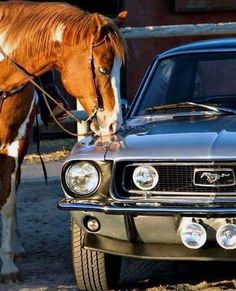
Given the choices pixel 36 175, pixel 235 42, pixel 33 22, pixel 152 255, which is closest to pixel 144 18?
pixel 36 175

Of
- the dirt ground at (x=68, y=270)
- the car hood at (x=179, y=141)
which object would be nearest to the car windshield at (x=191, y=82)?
the car hood at (x=179, y=141)

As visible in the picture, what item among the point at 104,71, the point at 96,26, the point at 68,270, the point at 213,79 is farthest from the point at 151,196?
the point at 213,79

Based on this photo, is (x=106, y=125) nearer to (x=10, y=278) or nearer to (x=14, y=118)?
(x=14, y=118)

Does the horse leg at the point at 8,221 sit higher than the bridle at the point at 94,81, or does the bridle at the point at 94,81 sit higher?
the bridle at the point at 94,81

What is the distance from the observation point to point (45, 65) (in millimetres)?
6199

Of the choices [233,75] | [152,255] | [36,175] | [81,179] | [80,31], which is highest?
[80,31]

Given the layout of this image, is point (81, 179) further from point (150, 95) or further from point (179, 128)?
point (150, 95)

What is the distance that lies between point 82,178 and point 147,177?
42cm

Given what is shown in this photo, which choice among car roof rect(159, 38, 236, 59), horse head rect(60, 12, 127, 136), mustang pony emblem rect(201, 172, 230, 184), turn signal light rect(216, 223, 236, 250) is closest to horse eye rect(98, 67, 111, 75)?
horse head rect(60, 12, 127, 136)

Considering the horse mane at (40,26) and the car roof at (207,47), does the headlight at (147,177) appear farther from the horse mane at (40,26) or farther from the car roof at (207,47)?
the car roof at (207,47)

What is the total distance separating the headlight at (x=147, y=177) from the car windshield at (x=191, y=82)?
129 cm

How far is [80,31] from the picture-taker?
19.4ft

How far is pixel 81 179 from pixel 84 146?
0.28 metres

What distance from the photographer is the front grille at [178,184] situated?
5.38 meters
